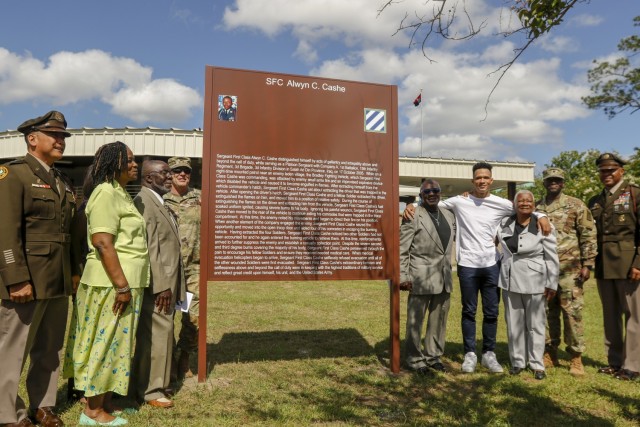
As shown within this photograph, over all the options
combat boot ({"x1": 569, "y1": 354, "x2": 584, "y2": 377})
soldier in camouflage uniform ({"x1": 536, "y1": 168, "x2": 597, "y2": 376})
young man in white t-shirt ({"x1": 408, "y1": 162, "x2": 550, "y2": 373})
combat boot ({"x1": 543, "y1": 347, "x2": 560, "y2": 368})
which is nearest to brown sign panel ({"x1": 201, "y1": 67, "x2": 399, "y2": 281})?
young man in white t-shirt ({"x1": 408, "y1": 162, "x2": 550, "y2": 373})

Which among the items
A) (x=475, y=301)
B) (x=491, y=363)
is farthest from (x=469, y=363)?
(x=475, y=301)

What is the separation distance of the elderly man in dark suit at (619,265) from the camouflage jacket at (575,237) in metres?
0.21

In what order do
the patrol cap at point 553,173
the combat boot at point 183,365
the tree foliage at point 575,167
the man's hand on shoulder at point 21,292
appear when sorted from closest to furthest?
the man's hand on shoulder at point 21,292 → the combat boot at point 183,365 → the patrol cap at point 553,173 → the tree foliage at point 575,167

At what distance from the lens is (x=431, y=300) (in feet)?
16.9

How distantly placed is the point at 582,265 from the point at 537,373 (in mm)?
1303

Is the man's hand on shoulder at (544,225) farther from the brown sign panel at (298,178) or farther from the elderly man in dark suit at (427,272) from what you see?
the brown sign panel at (298,178)

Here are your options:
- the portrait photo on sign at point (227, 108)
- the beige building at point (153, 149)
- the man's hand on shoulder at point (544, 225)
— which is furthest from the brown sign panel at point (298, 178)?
the beige building at point (153, 149)

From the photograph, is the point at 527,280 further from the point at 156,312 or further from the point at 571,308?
the point at 156,312

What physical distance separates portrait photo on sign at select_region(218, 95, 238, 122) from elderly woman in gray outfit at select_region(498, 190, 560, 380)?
3085 mm

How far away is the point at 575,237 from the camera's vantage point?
5.25 meters

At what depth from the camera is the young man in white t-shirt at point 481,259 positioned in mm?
5152

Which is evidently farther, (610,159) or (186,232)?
(610,159)

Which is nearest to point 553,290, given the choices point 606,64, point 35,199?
point 35,199

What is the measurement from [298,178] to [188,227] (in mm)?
1280
